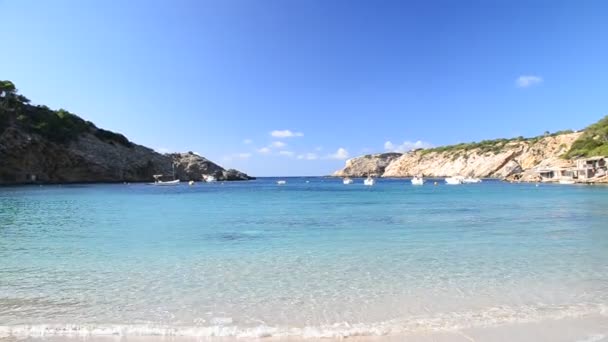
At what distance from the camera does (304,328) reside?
6.59 meters

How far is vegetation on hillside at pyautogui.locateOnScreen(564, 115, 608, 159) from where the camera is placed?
3364 inches

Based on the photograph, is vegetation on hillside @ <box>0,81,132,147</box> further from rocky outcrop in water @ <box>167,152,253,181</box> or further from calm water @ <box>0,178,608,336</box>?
calm water @ <box>0,178,608,336</box>

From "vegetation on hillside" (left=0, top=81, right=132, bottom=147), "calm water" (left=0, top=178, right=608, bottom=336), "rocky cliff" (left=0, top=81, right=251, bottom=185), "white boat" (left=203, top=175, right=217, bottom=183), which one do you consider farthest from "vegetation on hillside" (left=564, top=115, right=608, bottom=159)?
"vegetation on hillside" (left=0, top=81, right=132, bottom=147)

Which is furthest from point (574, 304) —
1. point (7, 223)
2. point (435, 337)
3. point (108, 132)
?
point (108, 132)

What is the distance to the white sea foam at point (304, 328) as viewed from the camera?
6.39 metres

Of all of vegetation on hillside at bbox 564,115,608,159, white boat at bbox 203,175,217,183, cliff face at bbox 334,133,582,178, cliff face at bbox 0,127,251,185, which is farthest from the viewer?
white boat at bbox 203,175,217,183

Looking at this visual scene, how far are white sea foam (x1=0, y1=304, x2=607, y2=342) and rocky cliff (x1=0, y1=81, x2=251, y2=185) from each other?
9406cm

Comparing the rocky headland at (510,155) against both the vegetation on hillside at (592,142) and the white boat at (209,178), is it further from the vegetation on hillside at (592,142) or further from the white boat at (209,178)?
the white boat at (209,178)

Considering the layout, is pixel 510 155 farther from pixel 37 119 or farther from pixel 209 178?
pixel 37 119

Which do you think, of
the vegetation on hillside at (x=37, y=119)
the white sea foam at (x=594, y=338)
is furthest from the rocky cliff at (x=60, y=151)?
the white sea foam at (x=594, y=338)

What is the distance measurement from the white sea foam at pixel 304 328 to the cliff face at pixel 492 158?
315 feet

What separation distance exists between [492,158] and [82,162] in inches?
A: 4805

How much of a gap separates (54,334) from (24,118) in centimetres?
10813

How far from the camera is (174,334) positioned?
6.42m
